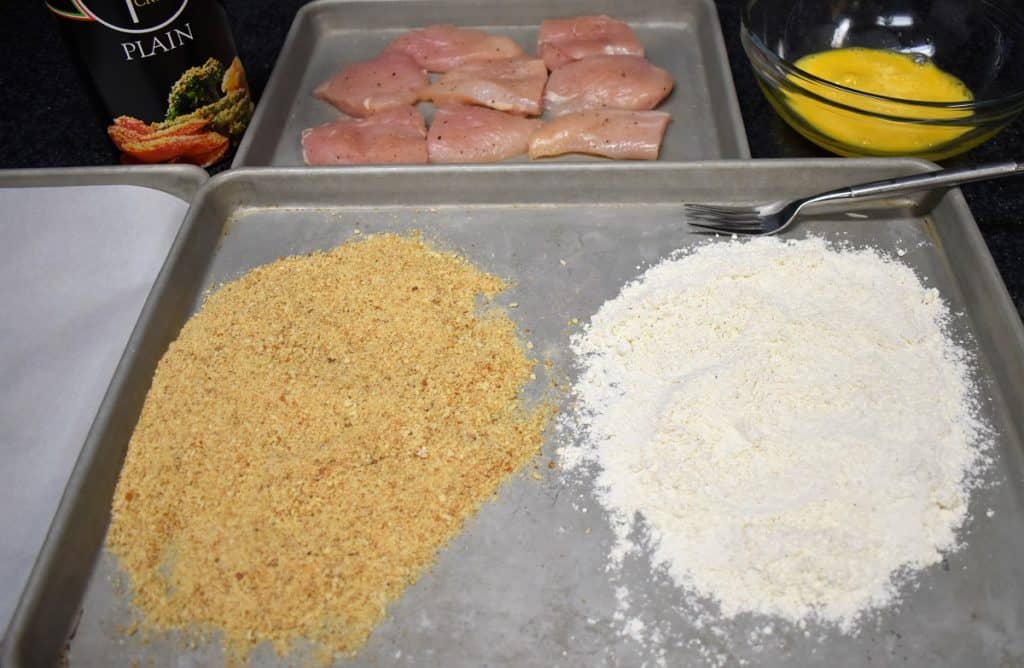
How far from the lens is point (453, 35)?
1.37 metres

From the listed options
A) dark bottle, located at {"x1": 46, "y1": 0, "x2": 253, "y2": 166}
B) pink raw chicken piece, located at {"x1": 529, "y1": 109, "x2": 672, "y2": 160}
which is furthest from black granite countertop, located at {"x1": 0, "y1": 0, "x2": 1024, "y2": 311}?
pink raw chicken piece, located at {"x1": 529, "y1": 109, "x2": 672, "y2": 160}

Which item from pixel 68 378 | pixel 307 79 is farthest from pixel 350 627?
pixel 307 79

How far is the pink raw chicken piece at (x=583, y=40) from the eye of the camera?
1.33m

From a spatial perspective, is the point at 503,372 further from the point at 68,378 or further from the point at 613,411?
the point at 68,378

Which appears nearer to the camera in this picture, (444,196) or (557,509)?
(557,509)

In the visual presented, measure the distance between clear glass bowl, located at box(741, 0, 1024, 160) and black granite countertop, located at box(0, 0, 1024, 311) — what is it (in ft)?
0.26

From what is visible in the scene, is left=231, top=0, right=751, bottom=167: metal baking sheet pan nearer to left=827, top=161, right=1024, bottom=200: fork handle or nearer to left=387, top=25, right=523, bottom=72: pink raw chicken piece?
left=387, top=25, right=523, bottom=72: pink raw chicken piece

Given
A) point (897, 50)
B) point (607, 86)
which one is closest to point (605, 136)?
point (607, 86)

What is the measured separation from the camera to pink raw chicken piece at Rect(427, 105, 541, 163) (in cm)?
116

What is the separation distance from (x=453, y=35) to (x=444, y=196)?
469 mm

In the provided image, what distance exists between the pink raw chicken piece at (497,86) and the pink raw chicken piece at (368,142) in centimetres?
10

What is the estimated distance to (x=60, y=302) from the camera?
99 centimetres

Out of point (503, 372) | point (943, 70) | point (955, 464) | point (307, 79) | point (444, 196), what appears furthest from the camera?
point (307, 79)

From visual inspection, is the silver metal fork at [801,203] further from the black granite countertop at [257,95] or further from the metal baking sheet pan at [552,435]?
the black granite countertop at [257,95]
